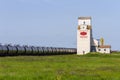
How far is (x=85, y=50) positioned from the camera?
136 metres

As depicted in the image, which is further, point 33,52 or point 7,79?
point 33,52

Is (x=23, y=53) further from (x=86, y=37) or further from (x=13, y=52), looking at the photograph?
(x=86, y=37)

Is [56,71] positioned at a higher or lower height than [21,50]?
lower

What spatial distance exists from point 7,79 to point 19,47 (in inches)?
2751

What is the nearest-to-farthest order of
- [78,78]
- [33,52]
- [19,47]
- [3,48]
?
1. [78,78]
2. [3,48]
3. [19,47]
4. [33,52]

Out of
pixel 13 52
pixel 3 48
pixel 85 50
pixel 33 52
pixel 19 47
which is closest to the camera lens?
pixel 3 48

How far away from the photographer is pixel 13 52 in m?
88.4

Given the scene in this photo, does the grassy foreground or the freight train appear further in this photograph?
the freight train

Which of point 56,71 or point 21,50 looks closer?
point 56,71

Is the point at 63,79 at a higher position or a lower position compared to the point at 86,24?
lower

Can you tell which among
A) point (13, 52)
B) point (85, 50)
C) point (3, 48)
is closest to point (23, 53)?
point (13, 52)

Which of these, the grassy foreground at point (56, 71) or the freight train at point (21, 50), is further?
the freight train at point (21, 50)

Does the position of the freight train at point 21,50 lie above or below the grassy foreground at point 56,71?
above

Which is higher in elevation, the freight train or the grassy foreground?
the freight train
